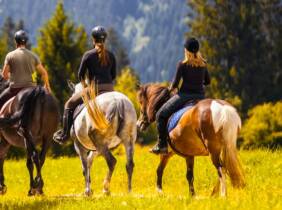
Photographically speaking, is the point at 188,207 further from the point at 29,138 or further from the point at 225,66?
the point at 225,66

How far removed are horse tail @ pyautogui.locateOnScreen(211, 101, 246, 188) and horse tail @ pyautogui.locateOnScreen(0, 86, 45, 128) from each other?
14.2ft

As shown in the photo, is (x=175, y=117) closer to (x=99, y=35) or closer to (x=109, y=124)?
(x=109, y=124)

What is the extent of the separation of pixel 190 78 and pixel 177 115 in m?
0.84

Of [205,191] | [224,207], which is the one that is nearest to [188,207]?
[224,207]

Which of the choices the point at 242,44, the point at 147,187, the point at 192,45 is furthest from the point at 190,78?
the point at 242,44

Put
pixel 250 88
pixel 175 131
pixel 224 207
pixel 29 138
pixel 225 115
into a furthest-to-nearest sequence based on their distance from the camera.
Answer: pixel 250 88 < pixel 29 138 < pixel 175 131 < pixel 225 115 < pixel 224 207

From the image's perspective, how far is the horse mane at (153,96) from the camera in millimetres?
16344

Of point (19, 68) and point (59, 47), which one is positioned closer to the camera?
point (19, 68)

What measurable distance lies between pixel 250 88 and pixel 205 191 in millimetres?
44491

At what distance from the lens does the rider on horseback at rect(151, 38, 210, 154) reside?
15.0 m

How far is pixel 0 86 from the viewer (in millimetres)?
17266

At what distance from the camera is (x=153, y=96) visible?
1653cm

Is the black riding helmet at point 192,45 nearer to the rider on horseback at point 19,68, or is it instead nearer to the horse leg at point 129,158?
the horse leg at point 129,158

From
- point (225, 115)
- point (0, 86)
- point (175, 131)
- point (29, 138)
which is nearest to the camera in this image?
A: point (225, 115)
